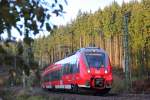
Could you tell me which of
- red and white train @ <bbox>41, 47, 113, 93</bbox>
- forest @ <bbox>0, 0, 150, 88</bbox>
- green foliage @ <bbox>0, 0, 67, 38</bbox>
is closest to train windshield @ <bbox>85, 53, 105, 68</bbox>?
red and white train @ <bbox>41, 47, 113, 93</bbox>

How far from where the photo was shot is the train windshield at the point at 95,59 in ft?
91.3

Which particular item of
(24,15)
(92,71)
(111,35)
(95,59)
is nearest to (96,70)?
(92,71)

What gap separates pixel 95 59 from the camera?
2781 cm

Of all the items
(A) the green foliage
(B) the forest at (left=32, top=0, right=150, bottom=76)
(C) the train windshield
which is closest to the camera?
(A) the green foliage

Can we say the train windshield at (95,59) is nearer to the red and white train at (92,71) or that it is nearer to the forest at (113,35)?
the red and white train at (92,71)

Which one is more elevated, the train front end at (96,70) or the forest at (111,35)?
the forest at (111,35)

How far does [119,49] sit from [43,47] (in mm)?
23344

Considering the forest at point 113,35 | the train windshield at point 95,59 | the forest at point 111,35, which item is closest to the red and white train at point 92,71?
the train windshield at point 95,59

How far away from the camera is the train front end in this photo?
2742 centimetres

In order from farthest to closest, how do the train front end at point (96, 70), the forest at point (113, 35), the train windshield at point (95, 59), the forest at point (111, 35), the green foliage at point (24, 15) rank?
the forest at point (111, 35), the forest at point (113, 35), the train windshield at point (95, 59), the train front end at point (96, 70), the green foliage at point (24, 15)

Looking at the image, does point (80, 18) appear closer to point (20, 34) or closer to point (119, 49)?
point (119, 49)

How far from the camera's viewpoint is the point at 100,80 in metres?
27.4

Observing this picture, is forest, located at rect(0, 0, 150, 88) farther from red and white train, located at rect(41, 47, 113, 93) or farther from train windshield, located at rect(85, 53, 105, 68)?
train windshield, located at rect(85, 53, 105, 68)

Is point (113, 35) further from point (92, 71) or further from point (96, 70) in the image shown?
point (92, 71)
